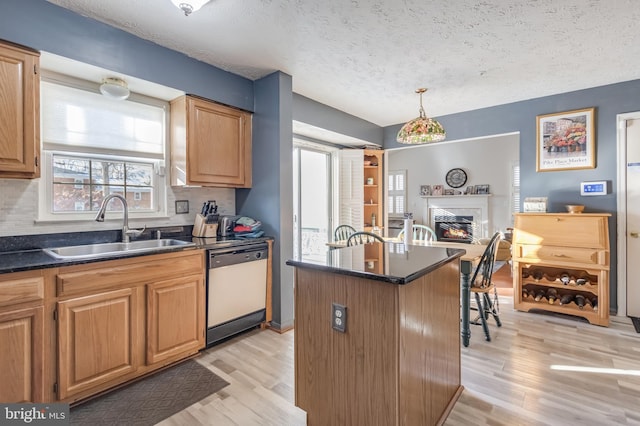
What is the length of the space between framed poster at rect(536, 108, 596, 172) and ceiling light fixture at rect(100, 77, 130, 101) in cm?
424

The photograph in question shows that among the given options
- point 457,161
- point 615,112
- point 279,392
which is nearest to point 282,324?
point 279,392

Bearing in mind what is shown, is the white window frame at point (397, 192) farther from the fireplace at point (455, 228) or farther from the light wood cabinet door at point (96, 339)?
the light wood cabinet door at point (96, 339)

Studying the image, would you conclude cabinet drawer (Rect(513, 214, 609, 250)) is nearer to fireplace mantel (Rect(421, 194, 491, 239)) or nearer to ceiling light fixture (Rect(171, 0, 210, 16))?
ceiling light fixture (Rect(171, 0, 210, 16))

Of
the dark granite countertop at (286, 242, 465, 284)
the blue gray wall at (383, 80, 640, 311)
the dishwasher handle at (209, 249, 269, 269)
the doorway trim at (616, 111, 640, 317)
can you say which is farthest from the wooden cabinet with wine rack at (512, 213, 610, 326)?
the dishwasher handle at (209, 249, 269, 269)

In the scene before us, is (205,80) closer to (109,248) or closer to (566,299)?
(109,248)

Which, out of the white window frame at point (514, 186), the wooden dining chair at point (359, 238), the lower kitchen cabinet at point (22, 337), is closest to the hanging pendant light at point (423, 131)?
the wooden dining chair at point (359, 238)

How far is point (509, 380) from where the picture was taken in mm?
2119

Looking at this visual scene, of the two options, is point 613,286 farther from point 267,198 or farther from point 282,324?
point 267,198

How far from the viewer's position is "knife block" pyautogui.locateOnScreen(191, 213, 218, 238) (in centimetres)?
296

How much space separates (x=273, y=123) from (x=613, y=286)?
3.91m

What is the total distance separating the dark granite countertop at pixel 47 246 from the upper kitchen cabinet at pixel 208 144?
0.58m

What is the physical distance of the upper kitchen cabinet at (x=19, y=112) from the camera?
1.82m

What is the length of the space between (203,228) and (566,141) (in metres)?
3.99

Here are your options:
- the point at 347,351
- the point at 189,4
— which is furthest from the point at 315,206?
the point at 347,351
